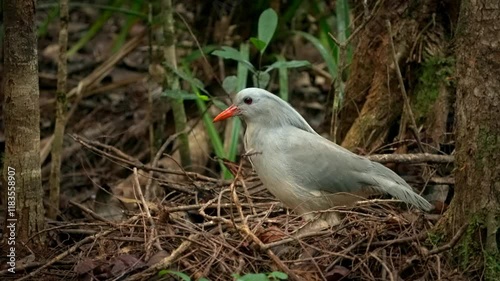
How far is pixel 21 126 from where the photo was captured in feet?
15.3

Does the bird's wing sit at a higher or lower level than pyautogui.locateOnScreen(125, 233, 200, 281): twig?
higher

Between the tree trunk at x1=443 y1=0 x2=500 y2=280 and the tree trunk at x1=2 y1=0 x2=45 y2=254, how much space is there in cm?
207

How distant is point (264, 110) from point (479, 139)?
148 cm

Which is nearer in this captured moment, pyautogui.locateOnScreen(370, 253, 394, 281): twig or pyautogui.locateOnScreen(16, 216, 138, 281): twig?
pyautogui.locateOnScreen(370, 253, 394, 281): twig

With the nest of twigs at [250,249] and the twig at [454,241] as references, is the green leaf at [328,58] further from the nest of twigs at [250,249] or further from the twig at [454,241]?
the twig at [454,241]

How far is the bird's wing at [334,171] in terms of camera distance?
5016 mm

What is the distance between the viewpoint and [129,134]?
8047mm

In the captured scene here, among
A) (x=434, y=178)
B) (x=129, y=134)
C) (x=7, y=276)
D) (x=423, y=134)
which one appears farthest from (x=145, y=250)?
(x=129, y=134)

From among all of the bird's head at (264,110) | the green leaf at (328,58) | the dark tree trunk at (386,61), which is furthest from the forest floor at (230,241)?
the green leaf at (328,58)

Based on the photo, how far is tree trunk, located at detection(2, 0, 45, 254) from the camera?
4.57 m

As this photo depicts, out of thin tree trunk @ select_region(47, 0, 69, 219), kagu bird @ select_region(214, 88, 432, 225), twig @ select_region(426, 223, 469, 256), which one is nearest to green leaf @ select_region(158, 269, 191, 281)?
kagu bird @ select_region(214, 88, 432, 225)

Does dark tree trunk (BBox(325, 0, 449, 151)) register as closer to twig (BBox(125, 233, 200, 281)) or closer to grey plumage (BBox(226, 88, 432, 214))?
grey plumage (BBox(226, 88, 432, 214))

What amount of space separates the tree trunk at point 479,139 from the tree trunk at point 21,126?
207cm

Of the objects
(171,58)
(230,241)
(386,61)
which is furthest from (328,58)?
(230,241)
